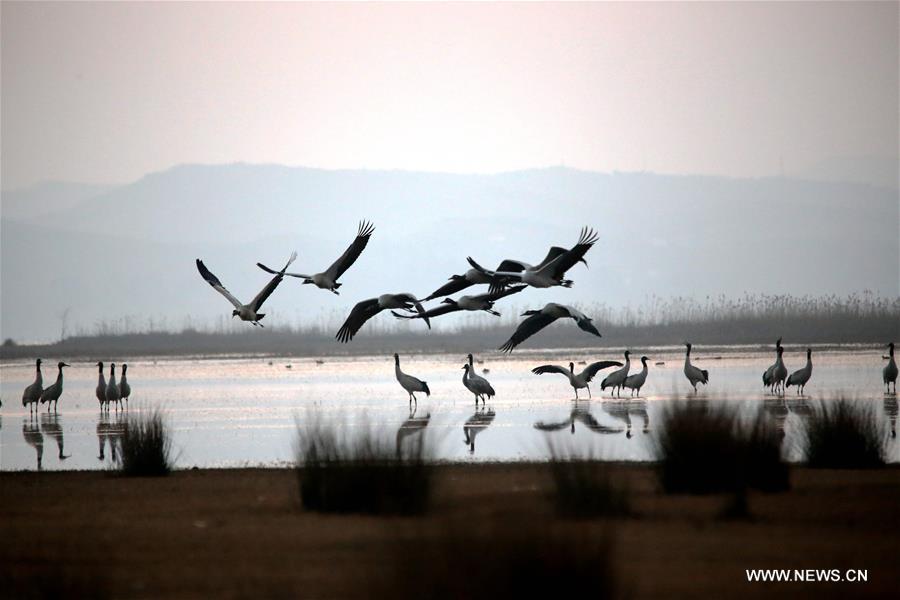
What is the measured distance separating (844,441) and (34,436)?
1400 cm

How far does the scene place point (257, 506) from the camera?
11797mm

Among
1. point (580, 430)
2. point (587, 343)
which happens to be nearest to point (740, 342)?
point (587, 343)

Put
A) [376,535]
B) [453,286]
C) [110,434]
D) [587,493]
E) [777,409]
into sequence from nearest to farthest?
[376,535], [587,493], [453,286], [110,434], [777,409]

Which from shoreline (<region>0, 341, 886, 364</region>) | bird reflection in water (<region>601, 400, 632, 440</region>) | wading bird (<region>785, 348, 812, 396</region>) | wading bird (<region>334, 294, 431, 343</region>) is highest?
wading bird (<region>334, 294, 431, 343</region>)

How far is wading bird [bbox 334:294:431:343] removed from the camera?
64.3 feet

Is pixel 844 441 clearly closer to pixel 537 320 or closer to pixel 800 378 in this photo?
pixel 537 320

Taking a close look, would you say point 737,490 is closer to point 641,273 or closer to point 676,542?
point 676,542

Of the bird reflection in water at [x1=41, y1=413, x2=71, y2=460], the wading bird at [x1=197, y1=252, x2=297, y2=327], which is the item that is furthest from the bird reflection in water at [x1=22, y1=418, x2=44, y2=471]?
the wading bird at [x1=197, y1=252, x2=297, y2=327]

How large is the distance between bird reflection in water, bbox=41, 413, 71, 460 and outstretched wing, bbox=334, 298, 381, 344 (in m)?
4.73

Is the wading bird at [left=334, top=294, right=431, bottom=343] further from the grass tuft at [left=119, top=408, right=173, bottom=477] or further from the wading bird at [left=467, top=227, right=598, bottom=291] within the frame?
the grass tuft at [left=119, top=408, right=173, bottom=477]

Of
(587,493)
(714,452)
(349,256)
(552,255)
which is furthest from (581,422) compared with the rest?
(587,493)

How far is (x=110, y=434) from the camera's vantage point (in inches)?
843

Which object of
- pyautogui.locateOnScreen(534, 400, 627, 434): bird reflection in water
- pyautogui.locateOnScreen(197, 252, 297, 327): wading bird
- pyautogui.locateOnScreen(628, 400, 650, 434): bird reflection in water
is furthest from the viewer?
pyautogui.locateOnScreen(197, 252, 297, 327): wading bird

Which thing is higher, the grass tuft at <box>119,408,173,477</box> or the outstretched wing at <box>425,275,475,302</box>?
the outstretched wing at <box>425,275,475,302</box>
